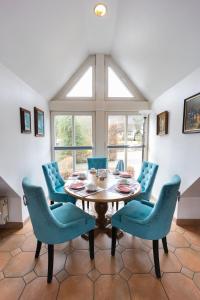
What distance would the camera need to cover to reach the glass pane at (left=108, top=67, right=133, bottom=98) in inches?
151

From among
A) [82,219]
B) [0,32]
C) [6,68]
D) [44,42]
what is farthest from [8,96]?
[82,219]

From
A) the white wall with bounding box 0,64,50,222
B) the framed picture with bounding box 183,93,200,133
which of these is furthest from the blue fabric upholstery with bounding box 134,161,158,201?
the white wall with bounding box 0,64,50,222

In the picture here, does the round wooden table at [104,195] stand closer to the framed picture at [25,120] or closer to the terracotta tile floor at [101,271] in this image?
the terracotta tile floor at [101,271]

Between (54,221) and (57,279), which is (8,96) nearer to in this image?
(54,221)

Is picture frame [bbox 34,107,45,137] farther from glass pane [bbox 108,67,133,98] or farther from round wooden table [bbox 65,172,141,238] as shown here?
glass pane [bbox 108,67,133,98]

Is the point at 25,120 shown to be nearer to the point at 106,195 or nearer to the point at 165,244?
the point at 106,195

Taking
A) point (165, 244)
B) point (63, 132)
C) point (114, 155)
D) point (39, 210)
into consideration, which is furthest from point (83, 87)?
point (165, 244)

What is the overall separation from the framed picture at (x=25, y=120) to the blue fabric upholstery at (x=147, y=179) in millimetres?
1990

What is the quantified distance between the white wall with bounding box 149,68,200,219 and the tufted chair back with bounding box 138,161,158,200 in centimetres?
36

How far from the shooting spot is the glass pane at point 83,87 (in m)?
3.80

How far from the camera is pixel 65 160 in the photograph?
4000 millimetres

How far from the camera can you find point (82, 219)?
5.59 feet

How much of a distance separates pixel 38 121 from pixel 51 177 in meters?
1.10

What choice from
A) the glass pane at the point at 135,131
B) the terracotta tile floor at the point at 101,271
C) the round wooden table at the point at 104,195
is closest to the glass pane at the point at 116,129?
the glass pane at the point at 135,131
